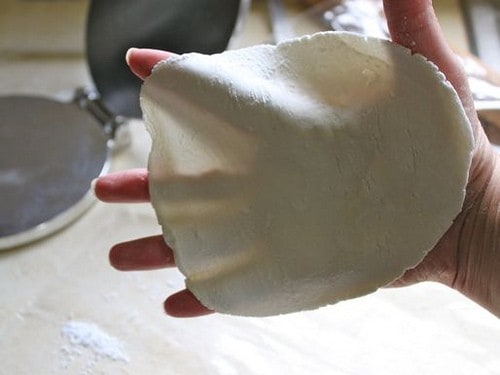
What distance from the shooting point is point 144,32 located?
0.75 meters

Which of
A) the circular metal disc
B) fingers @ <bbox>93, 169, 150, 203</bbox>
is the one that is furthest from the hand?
the circular metal disc

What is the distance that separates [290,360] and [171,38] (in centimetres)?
35

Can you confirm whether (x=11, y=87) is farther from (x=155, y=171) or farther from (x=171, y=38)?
(x=155, y=171)

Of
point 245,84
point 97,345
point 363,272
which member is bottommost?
point 97,345

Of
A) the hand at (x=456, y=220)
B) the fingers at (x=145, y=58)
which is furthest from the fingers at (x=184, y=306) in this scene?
the fingers at (x=145, y=58)

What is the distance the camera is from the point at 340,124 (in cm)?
46

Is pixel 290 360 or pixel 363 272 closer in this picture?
pixel 363 272

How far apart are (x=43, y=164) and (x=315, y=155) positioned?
383mm

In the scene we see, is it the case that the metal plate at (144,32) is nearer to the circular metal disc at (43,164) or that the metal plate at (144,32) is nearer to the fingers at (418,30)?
the circular metal disc at (43,164)

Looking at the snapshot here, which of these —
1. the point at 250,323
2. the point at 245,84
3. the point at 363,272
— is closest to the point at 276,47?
the point at 245,84

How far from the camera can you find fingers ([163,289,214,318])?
0.55m


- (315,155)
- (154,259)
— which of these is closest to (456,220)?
(315,155)

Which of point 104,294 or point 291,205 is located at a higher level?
point 291,205

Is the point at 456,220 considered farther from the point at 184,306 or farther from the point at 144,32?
the point at 144,32
